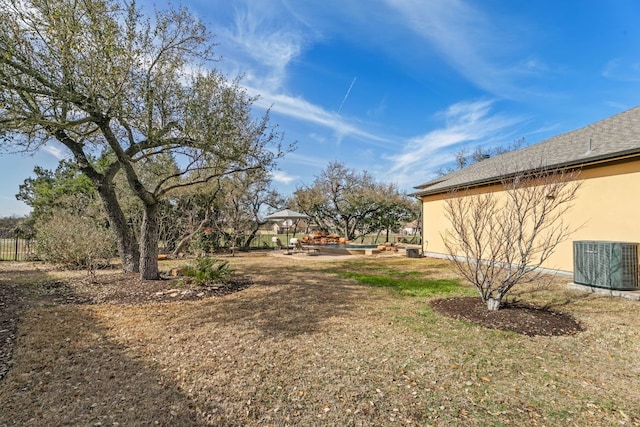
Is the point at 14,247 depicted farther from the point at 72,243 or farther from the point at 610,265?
the point at 610,265

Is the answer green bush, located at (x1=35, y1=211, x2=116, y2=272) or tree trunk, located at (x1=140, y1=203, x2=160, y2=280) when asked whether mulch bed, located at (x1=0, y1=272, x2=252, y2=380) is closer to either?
tree trunk, located at (x1=140, y1=203, x2=160, y2=280)

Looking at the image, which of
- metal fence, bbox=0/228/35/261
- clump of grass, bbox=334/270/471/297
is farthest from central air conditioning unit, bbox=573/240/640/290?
metal fence, bbox=0/228/35/261

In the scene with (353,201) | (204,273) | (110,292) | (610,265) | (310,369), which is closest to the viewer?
(310,369)

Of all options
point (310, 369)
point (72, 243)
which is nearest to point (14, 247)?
point (72, 243)

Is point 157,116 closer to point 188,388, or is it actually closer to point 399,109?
point 188,388

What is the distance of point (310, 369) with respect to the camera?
3.29 metres

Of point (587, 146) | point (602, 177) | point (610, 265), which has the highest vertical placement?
point (587, 146)

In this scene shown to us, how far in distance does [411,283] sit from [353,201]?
Answer: 50.6 ft

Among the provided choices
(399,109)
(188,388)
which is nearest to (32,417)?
(188,388)

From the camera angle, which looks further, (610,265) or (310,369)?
(610,265)

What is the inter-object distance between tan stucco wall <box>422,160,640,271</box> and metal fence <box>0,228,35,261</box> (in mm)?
18464

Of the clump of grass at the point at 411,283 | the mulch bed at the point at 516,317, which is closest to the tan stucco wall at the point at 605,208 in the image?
the clump of grass at the point at 411,283

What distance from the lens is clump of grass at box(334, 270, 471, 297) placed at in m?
7.15

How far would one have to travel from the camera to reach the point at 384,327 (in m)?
4.62
